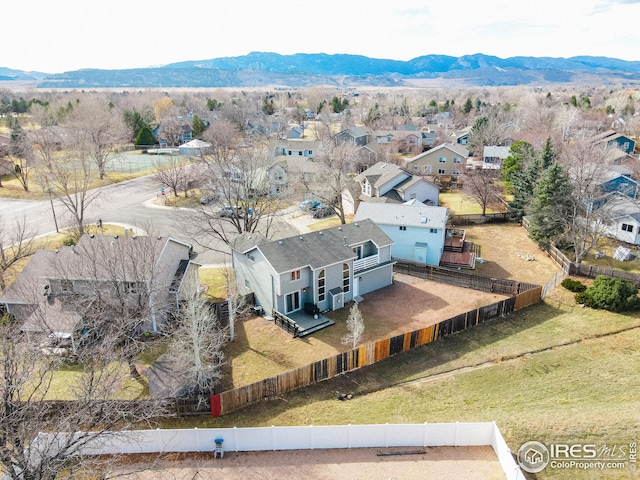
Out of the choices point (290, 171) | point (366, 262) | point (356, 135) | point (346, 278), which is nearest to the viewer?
point (346, 278)

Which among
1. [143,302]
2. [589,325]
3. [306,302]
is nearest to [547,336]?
[589,325]

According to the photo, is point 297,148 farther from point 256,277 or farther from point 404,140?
point 256,277

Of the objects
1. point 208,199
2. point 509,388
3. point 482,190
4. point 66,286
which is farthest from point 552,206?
point 66,286

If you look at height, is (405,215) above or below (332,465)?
above

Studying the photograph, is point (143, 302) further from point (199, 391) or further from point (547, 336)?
point (547, 336)

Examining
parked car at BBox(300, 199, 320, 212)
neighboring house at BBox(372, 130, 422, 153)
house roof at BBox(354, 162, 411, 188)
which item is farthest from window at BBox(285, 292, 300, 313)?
neighboring house at BBox(372, 130, 422, 153)

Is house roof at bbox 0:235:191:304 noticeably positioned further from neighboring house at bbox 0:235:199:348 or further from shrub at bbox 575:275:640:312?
shrub at bbox 575:275:640:312

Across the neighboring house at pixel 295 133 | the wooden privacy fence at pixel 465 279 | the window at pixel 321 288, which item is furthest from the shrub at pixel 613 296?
the neighboring house at pixel 295 133
